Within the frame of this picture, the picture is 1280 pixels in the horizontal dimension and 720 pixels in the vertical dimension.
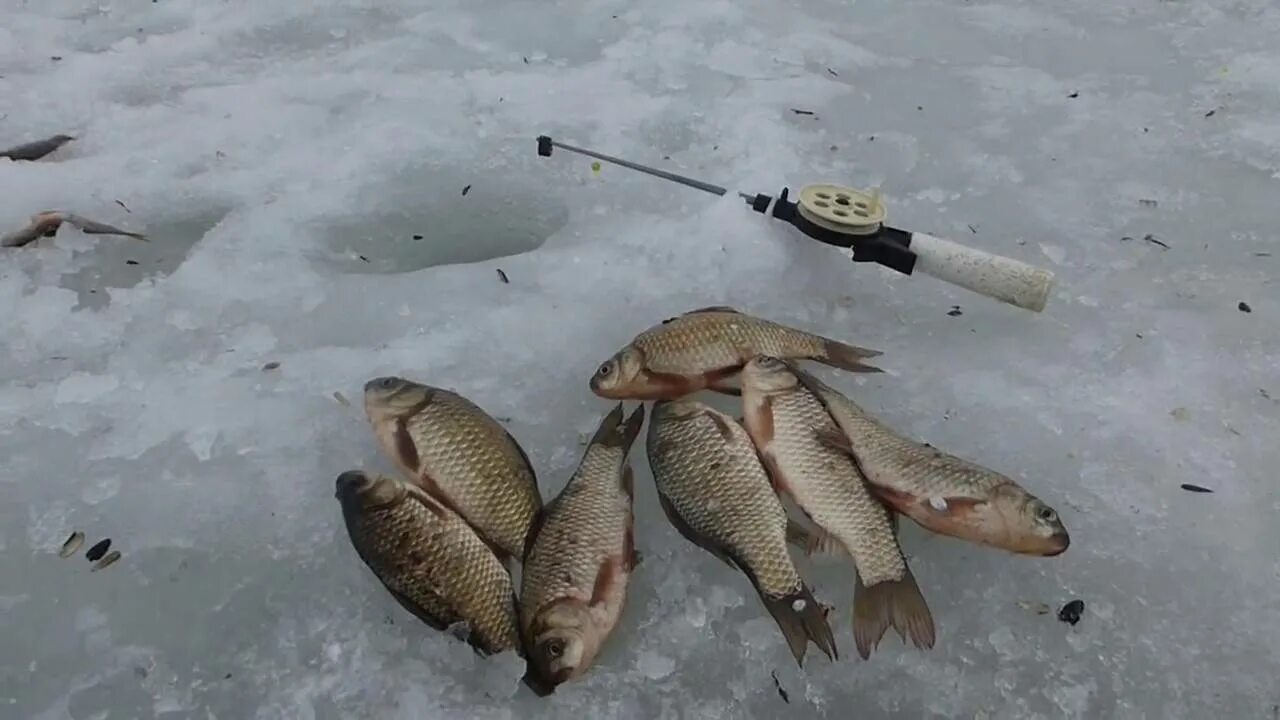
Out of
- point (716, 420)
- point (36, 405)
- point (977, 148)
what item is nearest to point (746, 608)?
point (716, 420)

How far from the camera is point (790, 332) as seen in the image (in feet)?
7.20

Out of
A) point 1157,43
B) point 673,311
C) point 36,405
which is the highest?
point 1157,43

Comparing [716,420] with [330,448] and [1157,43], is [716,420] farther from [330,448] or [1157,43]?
[1157,43]

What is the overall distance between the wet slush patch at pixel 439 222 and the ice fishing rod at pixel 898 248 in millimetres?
719

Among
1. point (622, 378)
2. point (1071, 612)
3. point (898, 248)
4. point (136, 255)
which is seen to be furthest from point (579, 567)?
point (136, 255)

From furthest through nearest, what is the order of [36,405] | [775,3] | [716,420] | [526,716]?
[775,3], [36,405], [716,420], [526,716]

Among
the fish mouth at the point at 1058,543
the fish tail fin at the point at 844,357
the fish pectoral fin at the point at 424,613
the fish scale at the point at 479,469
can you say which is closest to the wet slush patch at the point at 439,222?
the fish scale at the point at 479,469

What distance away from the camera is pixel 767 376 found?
2.02m

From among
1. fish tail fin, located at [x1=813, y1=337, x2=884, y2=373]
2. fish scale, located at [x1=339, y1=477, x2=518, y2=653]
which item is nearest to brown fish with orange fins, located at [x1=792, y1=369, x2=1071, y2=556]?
fish tail fin, located at [x1=813, y1=337, x2=884, y2=373]

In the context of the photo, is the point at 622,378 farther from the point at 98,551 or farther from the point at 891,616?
the point at 98,551

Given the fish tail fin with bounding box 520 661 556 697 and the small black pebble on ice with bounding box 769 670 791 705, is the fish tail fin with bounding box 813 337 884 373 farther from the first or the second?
the fish tail fin with bounding box 520 661 556 697

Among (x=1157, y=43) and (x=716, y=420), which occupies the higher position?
(x=1157, y=43)

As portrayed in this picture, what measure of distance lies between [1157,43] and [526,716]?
3.82 metres

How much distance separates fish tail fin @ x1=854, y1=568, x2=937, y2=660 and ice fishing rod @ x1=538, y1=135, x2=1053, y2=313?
2.84ft
